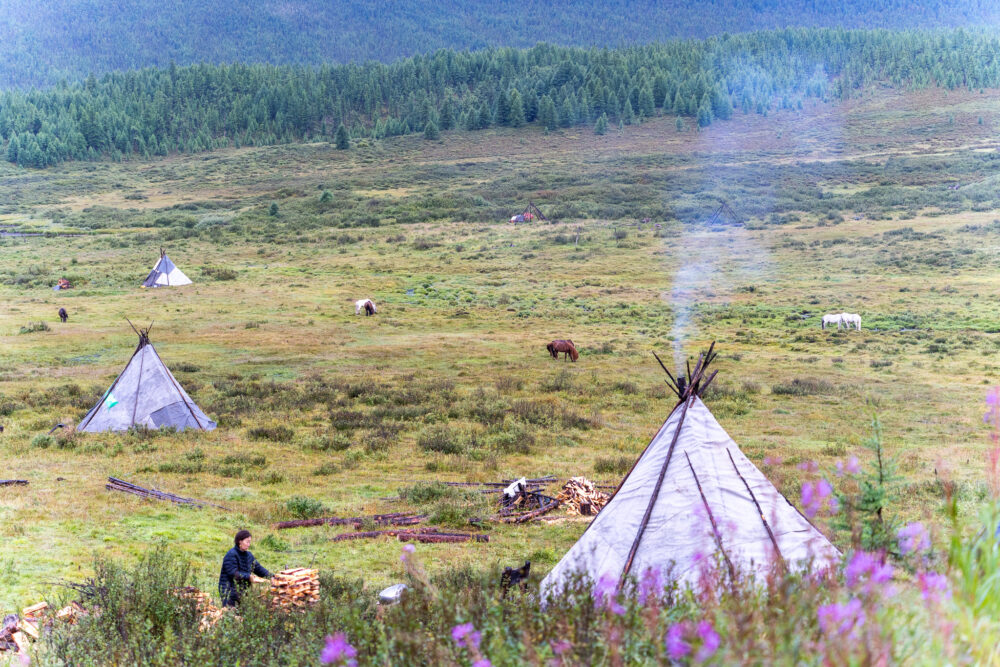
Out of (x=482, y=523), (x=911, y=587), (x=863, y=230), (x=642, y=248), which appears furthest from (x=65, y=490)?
(x=863, y=230)

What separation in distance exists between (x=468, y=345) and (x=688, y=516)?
22.5 metres

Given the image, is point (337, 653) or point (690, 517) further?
point (690, 517)

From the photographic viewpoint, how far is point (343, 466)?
1706 centimetres

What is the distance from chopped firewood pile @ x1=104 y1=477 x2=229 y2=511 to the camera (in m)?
14.2

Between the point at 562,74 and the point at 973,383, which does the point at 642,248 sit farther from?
the point at 562,74

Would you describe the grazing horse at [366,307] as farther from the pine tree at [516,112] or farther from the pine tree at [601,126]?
the pine tree at [516,112]

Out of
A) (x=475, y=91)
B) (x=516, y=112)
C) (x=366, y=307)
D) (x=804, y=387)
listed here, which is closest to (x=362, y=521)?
(x=804, y=387)

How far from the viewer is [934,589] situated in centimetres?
353

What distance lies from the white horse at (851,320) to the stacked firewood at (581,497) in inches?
811

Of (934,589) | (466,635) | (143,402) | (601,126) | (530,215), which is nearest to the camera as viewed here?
(934,589)

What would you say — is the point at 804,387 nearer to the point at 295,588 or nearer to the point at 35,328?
the point at 295,588

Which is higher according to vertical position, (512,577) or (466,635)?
(466,635)

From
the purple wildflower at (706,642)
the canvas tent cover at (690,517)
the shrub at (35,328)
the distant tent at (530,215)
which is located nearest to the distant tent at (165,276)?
the shrub at (35,328)

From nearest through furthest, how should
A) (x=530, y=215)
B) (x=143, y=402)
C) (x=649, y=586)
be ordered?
(x=649, y=586), (x=143, y=402), (x=530, y=215)
